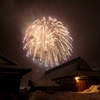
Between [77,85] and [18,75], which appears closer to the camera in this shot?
[18,75]

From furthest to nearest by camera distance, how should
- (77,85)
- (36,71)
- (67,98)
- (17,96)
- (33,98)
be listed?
(36,71) → (77,85) → (33,98) → (17,96) → (67,98)

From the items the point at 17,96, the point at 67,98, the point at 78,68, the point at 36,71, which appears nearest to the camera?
the point at 67,98

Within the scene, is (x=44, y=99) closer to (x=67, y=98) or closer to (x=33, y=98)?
(x=33, y=98)

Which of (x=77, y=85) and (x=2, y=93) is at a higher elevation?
(x=77, y=85)

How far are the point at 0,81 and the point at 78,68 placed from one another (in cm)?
2026

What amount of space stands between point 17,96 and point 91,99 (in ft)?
28.1

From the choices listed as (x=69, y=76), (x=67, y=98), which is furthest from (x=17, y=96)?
(x=69, y=76)

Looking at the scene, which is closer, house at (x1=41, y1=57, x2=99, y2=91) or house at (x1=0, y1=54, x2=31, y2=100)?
house at (x1=0, y1=54, x2=31, y2=100)

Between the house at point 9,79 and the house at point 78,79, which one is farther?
the house at point 78,79

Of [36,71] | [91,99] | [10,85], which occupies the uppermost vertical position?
[36,71]

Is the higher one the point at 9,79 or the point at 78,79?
the point at 78,79

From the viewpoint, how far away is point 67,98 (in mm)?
13203

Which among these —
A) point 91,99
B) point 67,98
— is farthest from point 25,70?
point 91,99

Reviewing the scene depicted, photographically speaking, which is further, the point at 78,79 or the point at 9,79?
the point at 78,79
